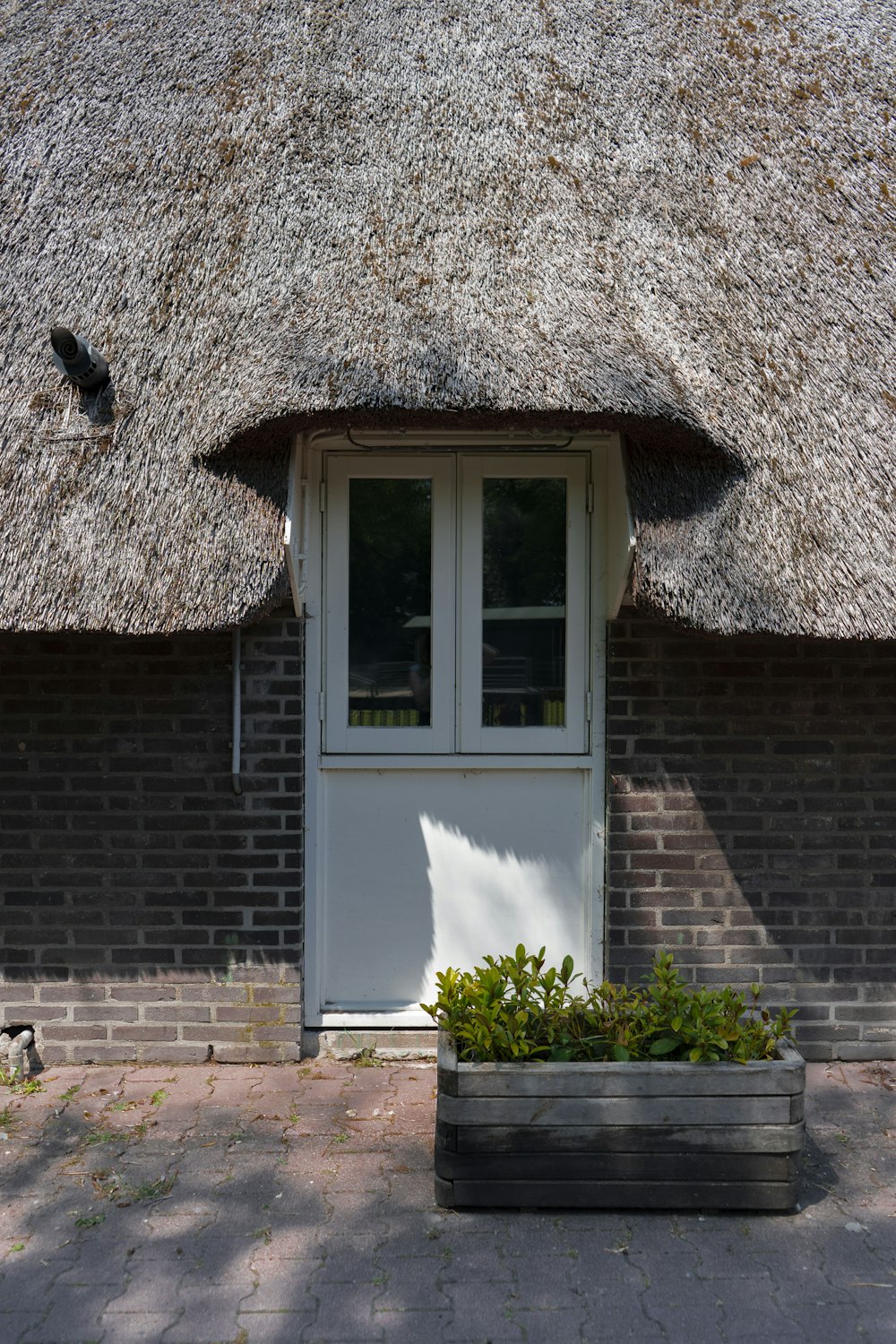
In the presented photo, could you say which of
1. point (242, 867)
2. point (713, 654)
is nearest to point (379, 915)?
point (242, 867)

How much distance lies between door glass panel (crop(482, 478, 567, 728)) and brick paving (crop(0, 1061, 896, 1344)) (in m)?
1.66

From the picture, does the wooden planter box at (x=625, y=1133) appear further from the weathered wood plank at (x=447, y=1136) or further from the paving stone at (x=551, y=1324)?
the paving stone at (x=551, y=1324)

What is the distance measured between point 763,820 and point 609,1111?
1532 millimetres

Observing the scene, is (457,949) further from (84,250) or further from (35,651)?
(84,250)

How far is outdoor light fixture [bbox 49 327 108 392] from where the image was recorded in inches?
133

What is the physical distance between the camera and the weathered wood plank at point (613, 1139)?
281cm

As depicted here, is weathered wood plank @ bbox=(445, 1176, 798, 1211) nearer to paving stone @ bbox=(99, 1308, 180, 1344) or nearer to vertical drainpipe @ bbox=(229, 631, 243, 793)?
paving stone @ bbox=(99, 1308, 180, 1344)

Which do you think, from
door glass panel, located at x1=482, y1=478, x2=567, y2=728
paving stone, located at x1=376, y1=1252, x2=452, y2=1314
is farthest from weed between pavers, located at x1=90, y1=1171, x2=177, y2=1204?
door glass panel, located at x1=482, y1=478, x2=567, y2=728

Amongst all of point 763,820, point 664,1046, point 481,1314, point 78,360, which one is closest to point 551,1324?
point 481,1314

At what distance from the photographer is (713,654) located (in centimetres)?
389

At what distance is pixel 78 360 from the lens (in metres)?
3.45

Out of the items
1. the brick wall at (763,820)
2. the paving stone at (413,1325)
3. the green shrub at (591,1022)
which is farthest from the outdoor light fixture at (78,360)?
the paving stone at (413,1325)

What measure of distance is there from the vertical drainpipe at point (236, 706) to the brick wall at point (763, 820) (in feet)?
4.92

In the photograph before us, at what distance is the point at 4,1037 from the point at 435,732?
6.97 ft
